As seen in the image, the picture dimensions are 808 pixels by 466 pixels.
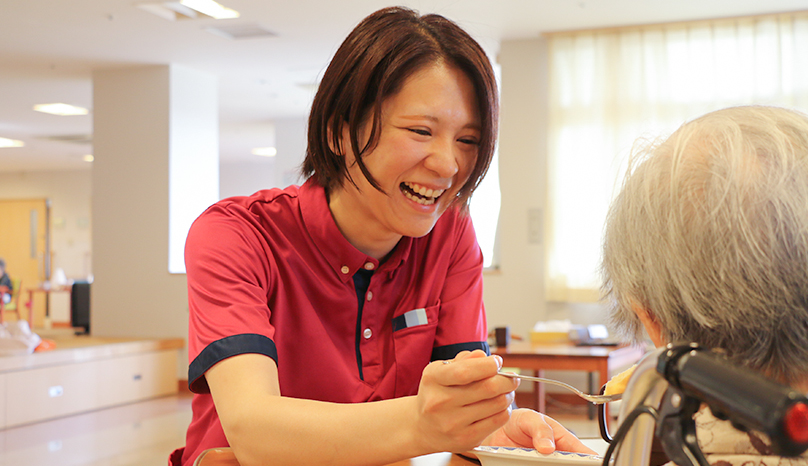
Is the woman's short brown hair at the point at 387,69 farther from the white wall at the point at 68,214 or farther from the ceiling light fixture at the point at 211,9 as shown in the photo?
the white wall at the point at 68,214

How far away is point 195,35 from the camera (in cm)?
618

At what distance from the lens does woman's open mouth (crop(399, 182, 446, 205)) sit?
1260 mm

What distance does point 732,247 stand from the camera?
2.15ft

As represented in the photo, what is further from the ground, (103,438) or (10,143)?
(10,143)

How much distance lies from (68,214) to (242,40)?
908 cm

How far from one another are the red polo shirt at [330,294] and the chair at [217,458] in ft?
0.44

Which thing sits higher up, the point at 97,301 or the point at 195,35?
the point at 195,35

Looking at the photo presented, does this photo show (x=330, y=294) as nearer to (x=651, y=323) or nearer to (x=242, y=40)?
(x=651, y=323)

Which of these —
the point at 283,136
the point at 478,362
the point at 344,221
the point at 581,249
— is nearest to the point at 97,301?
the point at 283,136

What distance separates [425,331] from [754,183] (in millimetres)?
834

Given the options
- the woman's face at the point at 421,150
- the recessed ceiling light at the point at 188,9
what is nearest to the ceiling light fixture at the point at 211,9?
the recessed ceiling light at the point at 188,9

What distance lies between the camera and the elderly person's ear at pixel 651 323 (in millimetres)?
741

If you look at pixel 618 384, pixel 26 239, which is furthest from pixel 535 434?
pixel 26 239

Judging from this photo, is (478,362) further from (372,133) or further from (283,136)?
(283,136)
